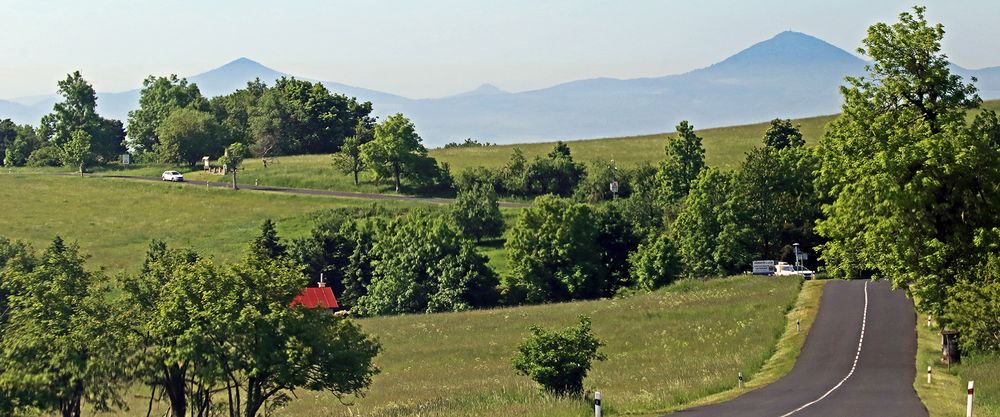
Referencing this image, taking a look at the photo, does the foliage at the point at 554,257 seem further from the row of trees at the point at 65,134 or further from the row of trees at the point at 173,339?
the row of trees at the point at 65,134

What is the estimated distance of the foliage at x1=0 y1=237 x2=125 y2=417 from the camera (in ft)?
126

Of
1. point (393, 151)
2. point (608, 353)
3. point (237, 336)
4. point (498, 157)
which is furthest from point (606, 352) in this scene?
point (498, 157)

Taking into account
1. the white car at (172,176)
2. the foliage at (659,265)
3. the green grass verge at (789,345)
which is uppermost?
the white car at (172,176)

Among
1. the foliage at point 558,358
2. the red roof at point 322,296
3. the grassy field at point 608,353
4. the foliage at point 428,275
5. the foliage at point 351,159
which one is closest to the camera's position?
the foliage at point 558,358

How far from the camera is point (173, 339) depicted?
39562 mm

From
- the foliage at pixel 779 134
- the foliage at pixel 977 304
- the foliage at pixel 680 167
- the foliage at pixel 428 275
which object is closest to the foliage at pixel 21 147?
the foliage at pixel 428 275

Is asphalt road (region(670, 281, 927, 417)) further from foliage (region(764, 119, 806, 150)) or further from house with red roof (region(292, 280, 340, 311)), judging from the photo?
foliage (region(764, 119, 806, 150))

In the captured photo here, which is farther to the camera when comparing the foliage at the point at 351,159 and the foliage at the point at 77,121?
the foliage at the point at 77,121

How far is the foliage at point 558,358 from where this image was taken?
37188mm

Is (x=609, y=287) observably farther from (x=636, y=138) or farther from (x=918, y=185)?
(x=636, y=138)

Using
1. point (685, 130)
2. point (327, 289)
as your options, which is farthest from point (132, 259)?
point (685, 130)

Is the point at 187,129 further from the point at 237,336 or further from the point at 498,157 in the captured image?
the point at 237,336

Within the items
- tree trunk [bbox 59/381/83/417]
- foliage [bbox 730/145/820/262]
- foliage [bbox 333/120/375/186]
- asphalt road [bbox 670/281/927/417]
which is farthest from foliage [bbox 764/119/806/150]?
tree trunk [bbox 59/381/83/417]

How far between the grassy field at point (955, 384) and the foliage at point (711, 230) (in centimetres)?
4265
